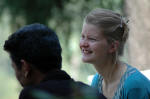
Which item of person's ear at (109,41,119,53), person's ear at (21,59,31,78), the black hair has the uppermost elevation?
the black hair

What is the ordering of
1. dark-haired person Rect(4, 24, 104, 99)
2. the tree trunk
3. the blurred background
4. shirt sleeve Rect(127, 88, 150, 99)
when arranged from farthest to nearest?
the tree trunk → shirt sleeve Rect(127, 88, 150, 99) → the blurred background → dark-haired person Rect(4, 24, 104, 99)

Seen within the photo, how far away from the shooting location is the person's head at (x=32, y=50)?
225 centimetres

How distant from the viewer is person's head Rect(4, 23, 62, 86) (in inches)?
88.4

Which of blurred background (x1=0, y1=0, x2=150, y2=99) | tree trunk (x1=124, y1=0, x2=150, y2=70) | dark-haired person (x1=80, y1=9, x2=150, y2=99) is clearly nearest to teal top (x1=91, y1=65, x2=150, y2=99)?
dark-haired person (x1=80, y1=9, x2=150, y2=99)

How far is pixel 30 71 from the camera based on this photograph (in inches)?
90.4

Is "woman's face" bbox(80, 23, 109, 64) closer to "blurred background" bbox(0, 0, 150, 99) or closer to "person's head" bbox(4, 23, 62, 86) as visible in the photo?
"blurred background" bbox(0, 0, 150, 99)

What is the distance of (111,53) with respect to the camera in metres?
3.05

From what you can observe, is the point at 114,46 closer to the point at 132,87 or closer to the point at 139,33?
the point at 132,87

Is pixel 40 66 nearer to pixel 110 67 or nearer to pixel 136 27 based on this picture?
pixel 110 67

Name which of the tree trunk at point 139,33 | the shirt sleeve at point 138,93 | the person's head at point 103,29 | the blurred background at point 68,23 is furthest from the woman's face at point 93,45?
the tree trunk at point 139,33

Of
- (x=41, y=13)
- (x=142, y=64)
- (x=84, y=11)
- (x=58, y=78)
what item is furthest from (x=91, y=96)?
(x=142, y=64)

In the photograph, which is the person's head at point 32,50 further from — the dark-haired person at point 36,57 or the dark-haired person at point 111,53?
the dark-haired person at point 111,53

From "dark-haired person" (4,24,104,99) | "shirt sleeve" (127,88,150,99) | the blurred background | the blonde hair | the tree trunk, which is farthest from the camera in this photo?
the tree trunk

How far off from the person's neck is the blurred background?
0.38m
